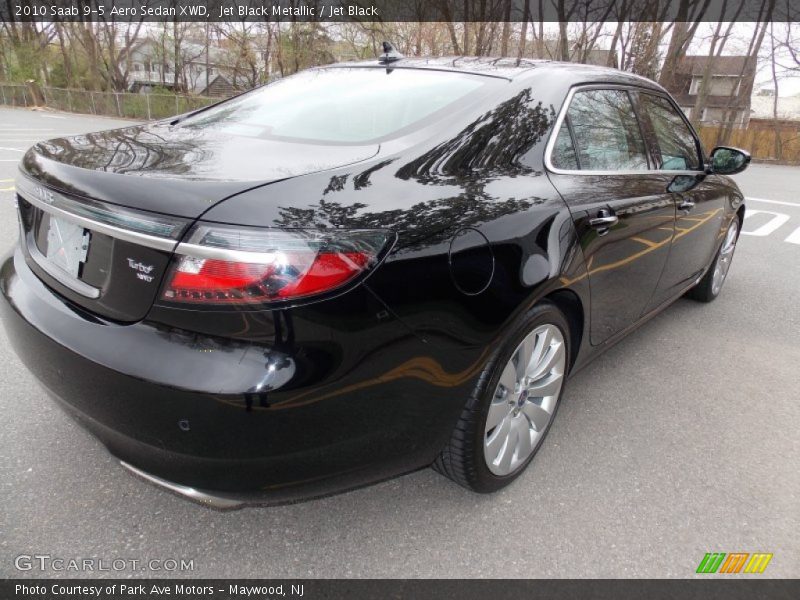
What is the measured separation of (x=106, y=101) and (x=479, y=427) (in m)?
41.1

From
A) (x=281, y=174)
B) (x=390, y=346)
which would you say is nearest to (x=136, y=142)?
(x=281, y=174)

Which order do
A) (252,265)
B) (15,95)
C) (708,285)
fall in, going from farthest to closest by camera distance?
(15,95)
(708,285)
(252,265)

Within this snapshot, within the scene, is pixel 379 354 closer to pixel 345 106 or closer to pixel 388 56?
pixel 345 106

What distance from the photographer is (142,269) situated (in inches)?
59.1

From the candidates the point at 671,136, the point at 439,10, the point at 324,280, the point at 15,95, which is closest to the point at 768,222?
the point at 671,136

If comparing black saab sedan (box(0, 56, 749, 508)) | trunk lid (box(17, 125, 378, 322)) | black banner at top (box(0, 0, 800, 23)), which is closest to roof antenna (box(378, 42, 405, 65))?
black saab sedan (box(0, 56, 749, 508))

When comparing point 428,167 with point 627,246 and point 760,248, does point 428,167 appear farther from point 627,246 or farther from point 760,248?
point 760,248

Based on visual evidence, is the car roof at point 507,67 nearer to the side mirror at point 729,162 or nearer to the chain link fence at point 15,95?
the side mirror at point 729,162

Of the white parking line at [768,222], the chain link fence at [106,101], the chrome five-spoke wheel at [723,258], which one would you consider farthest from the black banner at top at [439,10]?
the chrome five-spoke wheel at [723,258]

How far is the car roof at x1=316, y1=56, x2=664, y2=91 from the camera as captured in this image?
2.49 m

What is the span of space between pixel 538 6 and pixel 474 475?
1240 inches

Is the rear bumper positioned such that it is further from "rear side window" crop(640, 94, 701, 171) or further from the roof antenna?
"rear side window" crop(640, 94, 701, 171)

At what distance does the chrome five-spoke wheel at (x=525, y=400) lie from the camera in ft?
6.88

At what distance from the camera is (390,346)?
5.16ft
